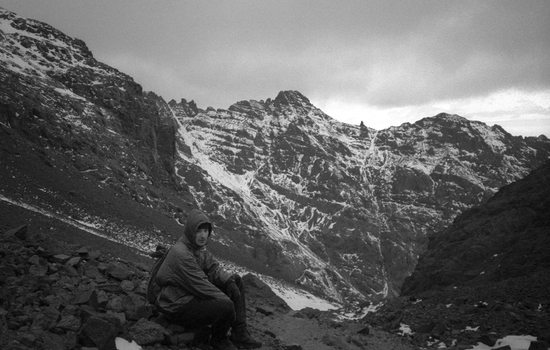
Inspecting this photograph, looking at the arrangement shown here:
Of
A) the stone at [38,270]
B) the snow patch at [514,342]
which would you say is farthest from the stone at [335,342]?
the stone at [38,270]

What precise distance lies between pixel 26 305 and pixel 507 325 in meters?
15.4

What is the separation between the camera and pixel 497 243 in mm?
31922

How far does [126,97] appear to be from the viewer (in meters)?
123

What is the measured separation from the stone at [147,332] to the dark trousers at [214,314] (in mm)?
357

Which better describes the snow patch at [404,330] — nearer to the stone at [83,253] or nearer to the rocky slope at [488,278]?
the rocky slope at [488,278]

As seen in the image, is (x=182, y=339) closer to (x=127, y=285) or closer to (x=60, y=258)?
(x=127, y=285)

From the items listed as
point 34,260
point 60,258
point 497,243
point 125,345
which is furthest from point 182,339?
point 497,243

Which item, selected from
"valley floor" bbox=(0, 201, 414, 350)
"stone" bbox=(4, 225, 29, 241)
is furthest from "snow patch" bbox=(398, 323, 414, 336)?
"stone" bbox=(4, 225, 29, 241)

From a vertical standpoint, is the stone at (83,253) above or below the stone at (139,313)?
above

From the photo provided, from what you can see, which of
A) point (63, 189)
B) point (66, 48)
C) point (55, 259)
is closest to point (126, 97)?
point (66, 48)

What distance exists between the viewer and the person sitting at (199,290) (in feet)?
22.3

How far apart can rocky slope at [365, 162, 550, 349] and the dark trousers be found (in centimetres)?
959

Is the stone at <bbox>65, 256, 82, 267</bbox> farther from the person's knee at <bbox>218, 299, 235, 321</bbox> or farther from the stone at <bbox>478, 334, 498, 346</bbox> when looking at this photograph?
the stone at <bbox>478, 334, 498, 346</bbox>

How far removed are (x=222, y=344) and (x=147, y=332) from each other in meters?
1.42
